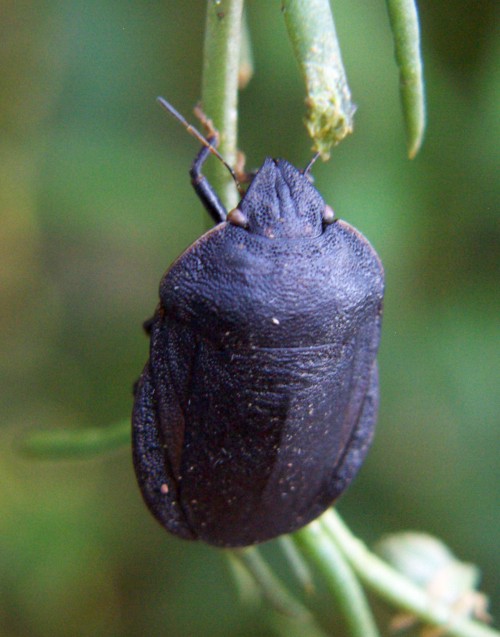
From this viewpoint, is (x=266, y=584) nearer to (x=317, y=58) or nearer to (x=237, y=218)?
(x=237, y=218)

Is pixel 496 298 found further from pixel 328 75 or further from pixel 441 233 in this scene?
pixel 328 75

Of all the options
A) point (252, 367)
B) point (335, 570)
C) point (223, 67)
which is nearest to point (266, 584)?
point (335, 570)

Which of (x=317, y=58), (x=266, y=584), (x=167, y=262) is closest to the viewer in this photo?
(x=317, y=58)

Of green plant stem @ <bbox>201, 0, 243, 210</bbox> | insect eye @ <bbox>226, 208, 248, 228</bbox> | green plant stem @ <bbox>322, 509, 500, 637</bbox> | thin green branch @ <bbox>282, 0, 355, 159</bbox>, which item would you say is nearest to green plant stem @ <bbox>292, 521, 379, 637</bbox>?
green plant stem @ <bbox>322, 509, 500, 637</bbox>

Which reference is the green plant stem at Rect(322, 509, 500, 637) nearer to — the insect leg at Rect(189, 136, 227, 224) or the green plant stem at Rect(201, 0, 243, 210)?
the insect leg at Rect(189, 136, 227, 224)

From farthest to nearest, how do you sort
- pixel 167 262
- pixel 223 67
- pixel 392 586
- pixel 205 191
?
1. pixel 167 262
2. pixel 392 586
3. pixel 205 191
4. pixel 223 67

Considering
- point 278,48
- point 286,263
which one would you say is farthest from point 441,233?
point 286,263

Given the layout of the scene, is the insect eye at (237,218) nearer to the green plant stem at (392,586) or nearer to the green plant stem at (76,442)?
the green plant stem at (76,442)
